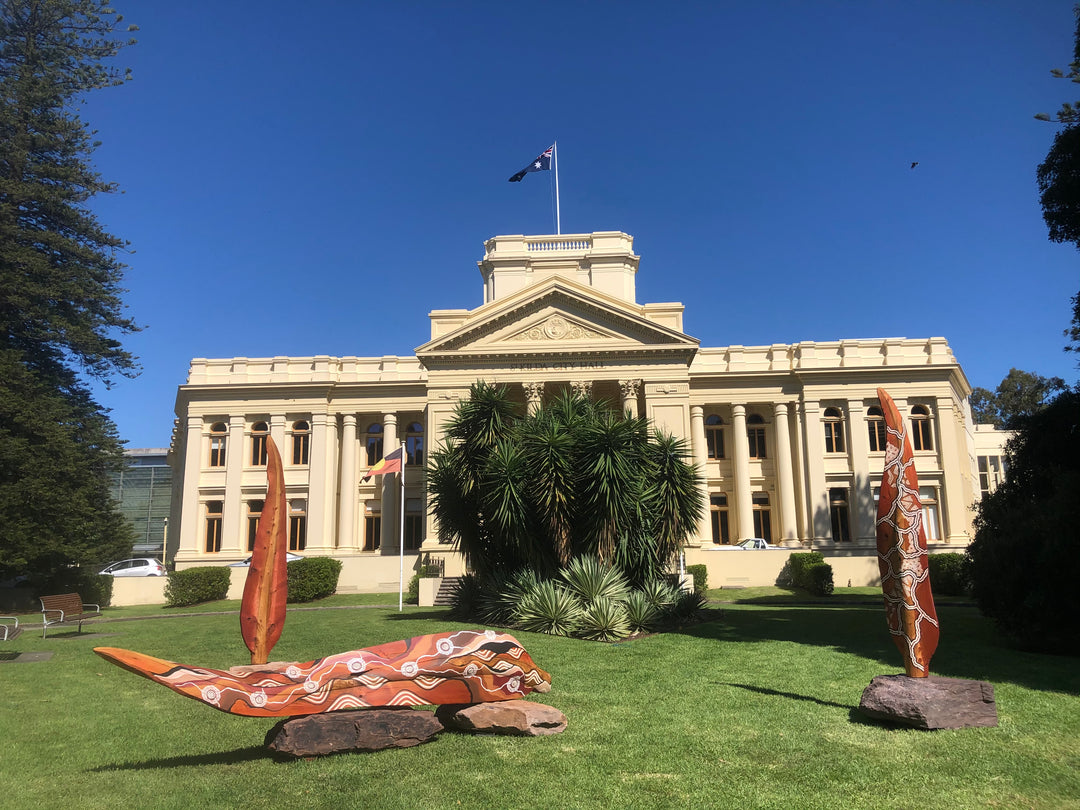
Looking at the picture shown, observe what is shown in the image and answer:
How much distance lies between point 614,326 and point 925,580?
29.0 meters

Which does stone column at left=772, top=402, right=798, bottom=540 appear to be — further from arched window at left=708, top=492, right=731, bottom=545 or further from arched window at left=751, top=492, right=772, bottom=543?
arched window at left=708, top=492, right=731, bottom=545

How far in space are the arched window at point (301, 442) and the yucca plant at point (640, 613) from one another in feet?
96.8

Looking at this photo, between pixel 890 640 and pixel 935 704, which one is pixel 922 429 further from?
pixel 935 704

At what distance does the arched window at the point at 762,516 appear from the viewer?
143ft

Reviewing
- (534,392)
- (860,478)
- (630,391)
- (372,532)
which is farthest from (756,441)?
(372,532)

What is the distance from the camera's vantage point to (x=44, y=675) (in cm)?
1391

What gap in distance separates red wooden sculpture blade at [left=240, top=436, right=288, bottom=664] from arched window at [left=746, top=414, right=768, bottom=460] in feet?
124

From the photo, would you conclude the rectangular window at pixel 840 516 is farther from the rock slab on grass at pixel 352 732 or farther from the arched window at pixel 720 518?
the rock slab on grass at pixel 352 732

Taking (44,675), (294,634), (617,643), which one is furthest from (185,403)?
(617,643)

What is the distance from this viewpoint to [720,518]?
144 ft

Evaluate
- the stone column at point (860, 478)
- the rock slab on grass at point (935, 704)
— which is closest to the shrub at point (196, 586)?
the rock slab on grass at point (935, 704)

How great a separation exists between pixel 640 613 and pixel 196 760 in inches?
468

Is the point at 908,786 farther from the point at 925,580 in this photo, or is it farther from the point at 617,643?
the point at 617,643

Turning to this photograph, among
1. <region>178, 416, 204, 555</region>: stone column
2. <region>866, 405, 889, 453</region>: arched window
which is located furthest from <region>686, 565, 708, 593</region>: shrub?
<region>178, 416, 204, 555</region>: stone column
